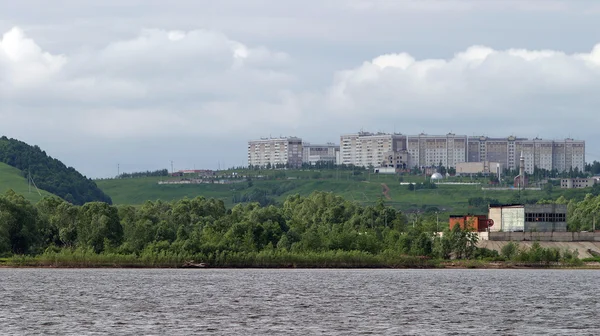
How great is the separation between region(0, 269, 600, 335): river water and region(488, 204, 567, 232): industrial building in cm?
3868

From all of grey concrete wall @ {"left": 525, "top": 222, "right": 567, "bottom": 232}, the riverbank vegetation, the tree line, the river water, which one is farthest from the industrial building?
the river water

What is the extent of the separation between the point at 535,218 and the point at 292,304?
317ft

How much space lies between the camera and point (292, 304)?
295 ft

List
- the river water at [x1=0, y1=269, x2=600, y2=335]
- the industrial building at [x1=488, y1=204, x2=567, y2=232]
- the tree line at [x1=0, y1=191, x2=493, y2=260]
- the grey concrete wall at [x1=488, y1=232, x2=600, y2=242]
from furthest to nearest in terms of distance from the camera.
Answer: the industrial building at [x1=488, y1=204, x2=567, y2=232], the grey concrete wall at [x1=488, y1=232, x2=600, y2=242], the tree line at [x1=0, y1=191, x2=493, y2=260], the river water at [x1=0, y1=269, x2=600, y2=335]

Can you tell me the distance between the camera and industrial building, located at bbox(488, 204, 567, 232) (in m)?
178

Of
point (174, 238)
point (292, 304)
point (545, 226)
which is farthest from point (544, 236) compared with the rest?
point (292, 304)

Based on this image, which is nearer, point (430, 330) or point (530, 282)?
point (430, 330)

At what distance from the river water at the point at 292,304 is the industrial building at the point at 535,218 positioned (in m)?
38.7

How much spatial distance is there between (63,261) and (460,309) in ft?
254

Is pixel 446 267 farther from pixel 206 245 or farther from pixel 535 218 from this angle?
pixel 206 245

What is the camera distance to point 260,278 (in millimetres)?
129500

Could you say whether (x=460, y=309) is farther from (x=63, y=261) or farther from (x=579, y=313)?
(x=63, y=261)

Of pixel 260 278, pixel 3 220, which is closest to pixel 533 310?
pixel 260 278

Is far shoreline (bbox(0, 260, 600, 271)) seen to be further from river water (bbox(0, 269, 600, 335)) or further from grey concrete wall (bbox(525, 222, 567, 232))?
river water (bbox(0, 269, 600, 335))
